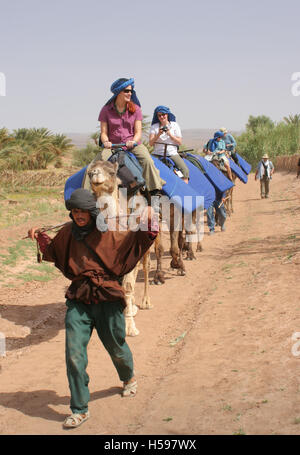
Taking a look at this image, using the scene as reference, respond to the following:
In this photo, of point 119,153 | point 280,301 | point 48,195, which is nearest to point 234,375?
point 280,301

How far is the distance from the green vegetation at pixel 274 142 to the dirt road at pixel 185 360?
147 feet

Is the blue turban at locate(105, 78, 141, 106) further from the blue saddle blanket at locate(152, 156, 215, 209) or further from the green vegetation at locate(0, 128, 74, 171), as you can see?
the green vegetation at locate(0, 128, 74, 171)

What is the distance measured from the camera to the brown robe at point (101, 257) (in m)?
4.90

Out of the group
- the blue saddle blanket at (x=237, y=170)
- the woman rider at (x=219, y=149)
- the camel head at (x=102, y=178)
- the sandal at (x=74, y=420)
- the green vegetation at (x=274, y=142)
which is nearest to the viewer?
the sandal at (x=74, y=420)

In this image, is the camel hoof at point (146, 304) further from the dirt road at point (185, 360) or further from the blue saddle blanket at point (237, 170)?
the blue saddle blanket at point (237, 170)

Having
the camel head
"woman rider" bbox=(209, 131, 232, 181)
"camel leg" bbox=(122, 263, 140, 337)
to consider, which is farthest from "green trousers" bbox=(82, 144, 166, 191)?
"woman rider" bbox=(209, 131, 232, 181)

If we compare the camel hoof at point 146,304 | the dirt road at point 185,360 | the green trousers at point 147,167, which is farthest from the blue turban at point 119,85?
the dirt road at point 185,360

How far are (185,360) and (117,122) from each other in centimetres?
337

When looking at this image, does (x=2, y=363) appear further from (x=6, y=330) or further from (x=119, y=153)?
(x=119, y=153)

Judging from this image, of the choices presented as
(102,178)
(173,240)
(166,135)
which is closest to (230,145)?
(166,135)

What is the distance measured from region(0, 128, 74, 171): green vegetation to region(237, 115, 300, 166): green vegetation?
2332cm

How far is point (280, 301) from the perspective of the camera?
784cm

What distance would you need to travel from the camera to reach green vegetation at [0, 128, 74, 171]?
27.5 m
